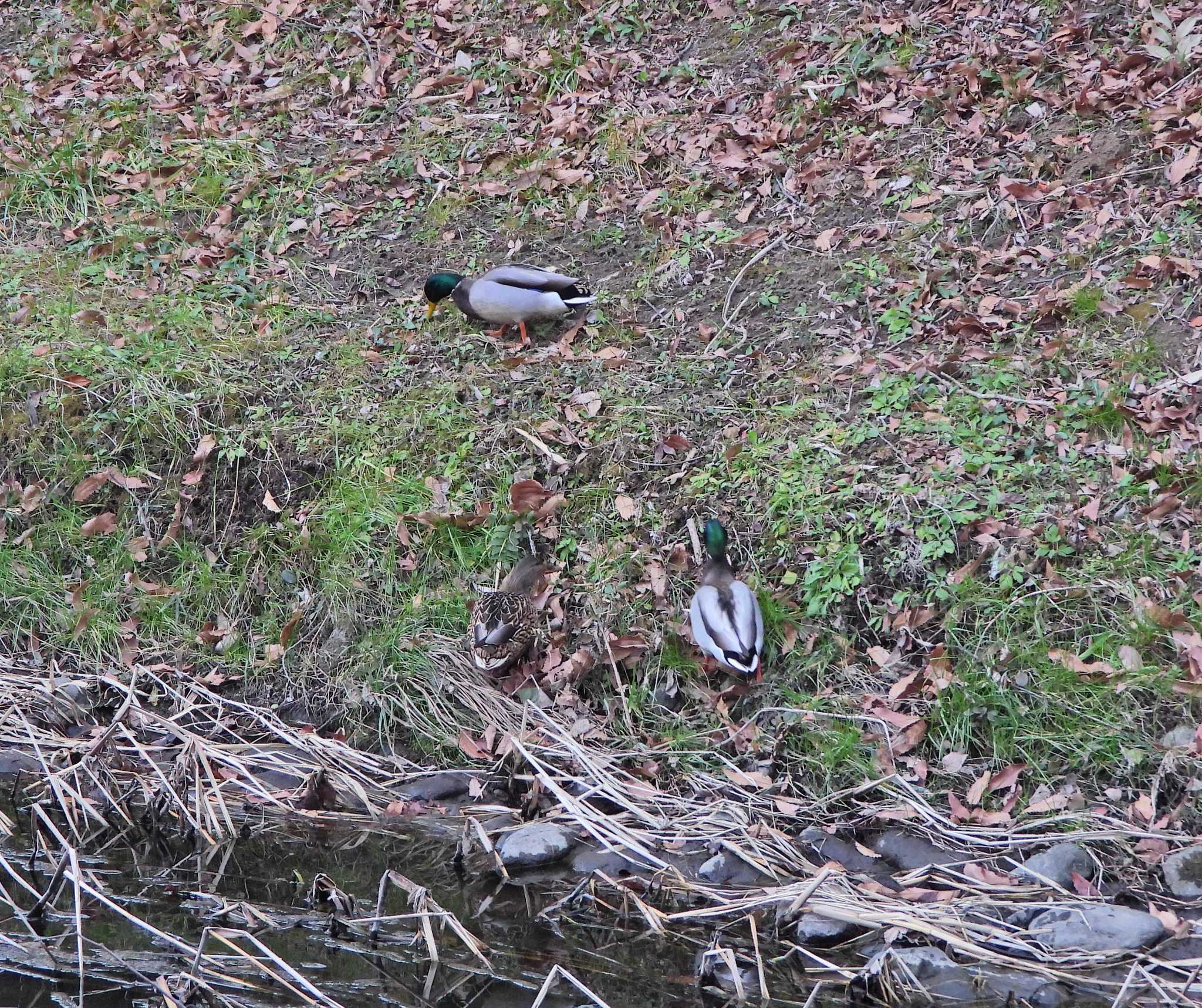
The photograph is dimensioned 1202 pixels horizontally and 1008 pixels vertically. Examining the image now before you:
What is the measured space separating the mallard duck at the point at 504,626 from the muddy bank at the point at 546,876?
0.52 feet

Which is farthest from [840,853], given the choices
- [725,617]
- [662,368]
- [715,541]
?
[662,368]

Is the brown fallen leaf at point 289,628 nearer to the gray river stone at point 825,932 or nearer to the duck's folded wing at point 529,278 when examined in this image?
the duck's folded wing at point 529,278

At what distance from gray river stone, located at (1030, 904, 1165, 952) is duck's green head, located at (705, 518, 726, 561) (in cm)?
175

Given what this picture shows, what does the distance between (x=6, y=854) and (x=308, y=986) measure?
1.56 metres

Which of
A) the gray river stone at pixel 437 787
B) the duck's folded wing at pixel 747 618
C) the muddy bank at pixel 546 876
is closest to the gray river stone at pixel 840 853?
the muddy bank at pixel 546 876

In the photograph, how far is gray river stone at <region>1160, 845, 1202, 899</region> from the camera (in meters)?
3.62

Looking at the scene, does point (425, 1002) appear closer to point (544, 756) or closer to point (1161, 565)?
point (544, 756)

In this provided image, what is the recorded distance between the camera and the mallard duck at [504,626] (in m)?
4.81

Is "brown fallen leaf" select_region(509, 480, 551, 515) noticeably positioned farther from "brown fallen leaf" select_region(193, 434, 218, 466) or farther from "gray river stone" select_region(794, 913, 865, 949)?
"gray river stone" select_region(794, 913, 865, 949)

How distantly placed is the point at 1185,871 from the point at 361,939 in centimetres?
252

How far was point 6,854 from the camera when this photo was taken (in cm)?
417

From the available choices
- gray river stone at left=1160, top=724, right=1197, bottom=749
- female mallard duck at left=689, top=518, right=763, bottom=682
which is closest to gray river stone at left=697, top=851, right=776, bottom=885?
female mallard duck at left=689, top=518, right=763, bottom=682

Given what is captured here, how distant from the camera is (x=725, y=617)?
439cm

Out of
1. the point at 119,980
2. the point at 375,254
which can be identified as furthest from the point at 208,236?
the point at 119,980
